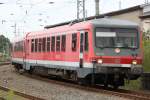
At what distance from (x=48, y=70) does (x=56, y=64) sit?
84.5 inches

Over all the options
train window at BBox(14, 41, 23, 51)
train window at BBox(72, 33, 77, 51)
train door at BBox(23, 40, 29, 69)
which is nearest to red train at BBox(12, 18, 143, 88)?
train window at BBox(72, 33, 77, 51)

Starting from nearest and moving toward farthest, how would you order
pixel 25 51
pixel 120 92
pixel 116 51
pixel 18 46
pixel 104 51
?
pixel 104 51
pixel 116 51
pixel 120 92
pixel 25 51
pixel 18 46

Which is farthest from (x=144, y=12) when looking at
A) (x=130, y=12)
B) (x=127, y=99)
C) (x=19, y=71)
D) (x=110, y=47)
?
(x=127, y=99)

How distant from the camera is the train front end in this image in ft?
66.7

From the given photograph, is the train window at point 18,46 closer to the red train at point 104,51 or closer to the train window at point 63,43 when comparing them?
the train window at point 63,43

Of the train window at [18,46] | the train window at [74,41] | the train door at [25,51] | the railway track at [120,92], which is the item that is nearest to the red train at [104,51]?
the train window at [74,41]

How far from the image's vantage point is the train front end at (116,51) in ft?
66.7

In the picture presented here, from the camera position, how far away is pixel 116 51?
20609 millimetres

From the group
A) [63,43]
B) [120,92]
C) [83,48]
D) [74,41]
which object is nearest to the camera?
[120,92]

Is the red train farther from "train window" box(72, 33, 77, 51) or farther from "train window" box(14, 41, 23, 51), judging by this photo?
"train window" box(14, 41, 23, 51)

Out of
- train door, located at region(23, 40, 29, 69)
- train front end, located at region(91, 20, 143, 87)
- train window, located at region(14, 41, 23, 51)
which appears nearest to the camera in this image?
train front end, located at region(91, 20, 143, 87)

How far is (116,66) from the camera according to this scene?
66.9 ft

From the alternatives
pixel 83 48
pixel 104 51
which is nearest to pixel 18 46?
pixel 83 48

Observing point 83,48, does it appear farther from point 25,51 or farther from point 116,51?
point 25,51
